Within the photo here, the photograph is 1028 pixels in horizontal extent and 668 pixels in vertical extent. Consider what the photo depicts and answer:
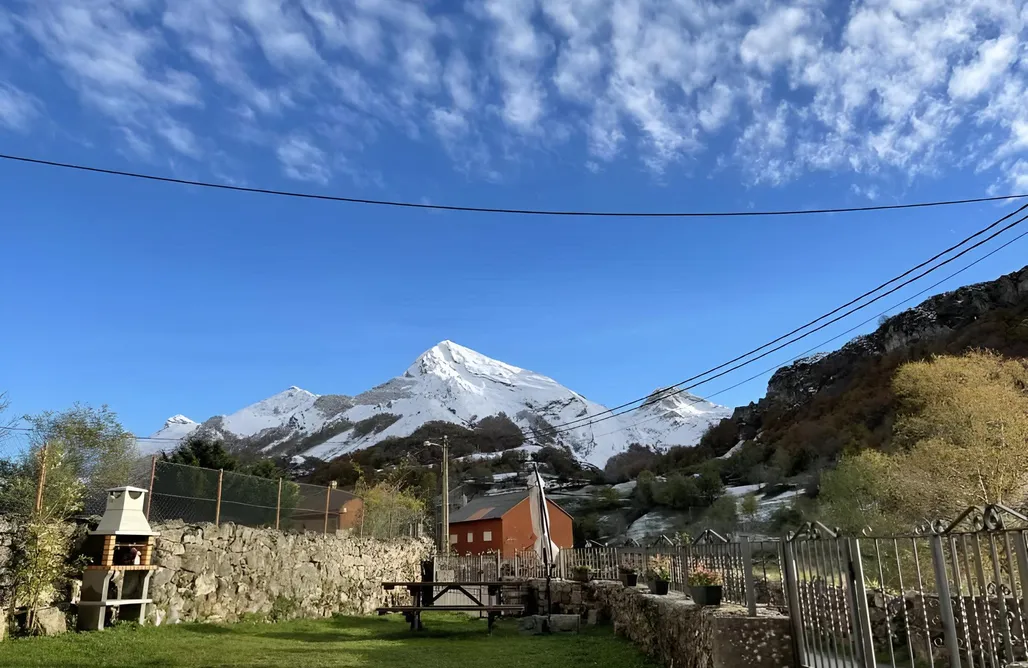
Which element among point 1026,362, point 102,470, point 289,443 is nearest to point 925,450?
point 1026,362

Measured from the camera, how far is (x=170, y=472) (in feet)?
37.4

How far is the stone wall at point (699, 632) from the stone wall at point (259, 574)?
6720 mm

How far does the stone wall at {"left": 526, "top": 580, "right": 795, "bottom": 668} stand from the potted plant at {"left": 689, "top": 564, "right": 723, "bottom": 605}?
115 millimetres

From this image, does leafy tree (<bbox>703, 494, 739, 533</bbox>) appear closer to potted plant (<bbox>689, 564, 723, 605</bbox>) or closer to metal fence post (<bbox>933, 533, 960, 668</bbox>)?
potted plant (<bbox>689, 564, 723, 605</bbox>)

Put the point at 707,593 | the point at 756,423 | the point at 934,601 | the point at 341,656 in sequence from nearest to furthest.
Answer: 1. the point at 707,593
2. the point at 934,601
3. the point at 341,656
4. the point at 756,423

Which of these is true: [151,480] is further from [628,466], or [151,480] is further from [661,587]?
[628,466]

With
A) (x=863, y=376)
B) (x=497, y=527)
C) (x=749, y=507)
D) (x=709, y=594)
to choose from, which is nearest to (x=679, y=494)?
(x=749, y=507)

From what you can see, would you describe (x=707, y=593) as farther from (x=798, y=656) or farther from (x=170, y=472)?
(x=170, y=472)

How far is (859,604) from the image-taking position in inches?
149

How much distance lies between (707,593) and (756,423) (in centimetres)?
7194

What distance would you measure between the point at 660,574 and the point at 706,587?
112 inches

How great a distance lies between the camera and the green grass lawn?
295 inches

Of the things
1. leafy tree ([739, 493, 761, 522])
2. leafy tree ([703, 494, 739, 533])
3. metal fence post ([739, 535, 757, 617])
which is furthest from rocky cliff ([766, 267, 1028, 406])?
metal fence post ([739, 535, 757, 617])

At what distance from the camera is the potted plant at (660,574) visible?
8.47 meters
